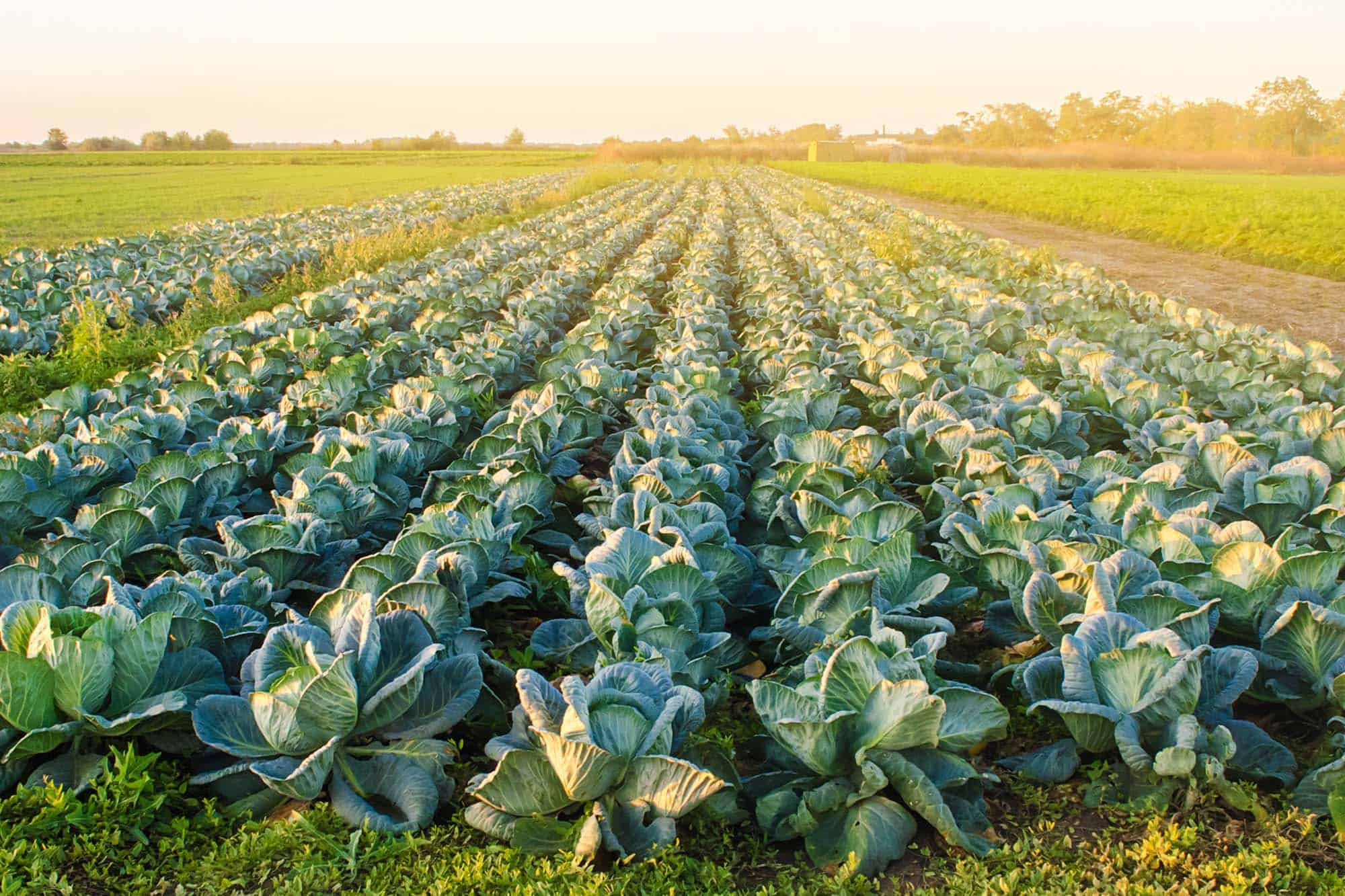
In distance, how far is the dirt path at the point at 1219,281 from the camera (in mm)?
10484

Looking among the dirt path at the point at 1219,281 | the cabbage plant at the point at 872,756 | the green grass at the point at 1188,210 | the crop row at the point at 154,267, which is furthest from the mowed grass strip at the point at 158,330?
the green grass at the point at 1188,210

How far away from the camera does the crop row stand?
901cm

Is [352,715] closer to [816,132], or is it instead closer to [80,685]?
[80,685]

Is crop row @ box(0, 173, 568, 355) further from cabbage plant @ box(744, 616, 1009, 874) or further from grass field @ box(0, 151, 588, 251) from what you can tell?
cabbage plant @ box(744, 616, 1009, 874)

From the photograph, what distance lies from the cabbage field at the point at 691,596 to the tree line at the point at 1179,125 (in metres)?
85.4

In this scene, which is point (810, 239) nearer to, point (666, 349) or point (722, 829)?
point (666, 349)

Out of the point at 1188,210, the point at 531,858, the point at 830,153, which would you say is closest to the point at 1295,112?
the point at 830,153

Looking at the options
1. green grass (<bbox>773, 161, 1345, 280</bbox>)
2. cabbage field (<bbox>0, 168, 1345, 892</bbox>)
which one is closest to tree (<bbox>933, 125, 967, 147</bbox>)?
green grass (<bbox>773, 161, 1345, 280</bbox>)

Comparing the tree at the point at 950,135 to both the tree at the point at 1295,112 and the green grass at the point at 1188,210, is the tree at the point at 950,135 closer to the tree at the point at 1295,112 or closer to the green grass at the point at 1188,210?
the tree at the point at 1295,112

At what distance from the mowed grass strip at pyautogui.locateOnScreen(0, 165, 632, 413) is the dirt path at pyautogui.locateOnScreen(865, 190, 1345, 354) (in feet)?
36.8

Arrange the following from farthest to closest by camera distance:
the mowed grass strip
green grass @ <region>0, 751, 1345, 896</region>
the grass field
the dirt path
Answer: the grass field → the dirt path → the mowed grass strip → green grass @ <region>0, 751, 1345, 896</region>

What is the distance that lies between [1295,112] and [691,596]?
100505 mm

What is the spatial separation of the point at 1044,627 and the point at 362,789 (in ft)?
7.13

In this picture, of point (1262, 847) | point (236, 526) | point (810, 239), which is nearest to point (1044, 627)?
point (1262, 847)
